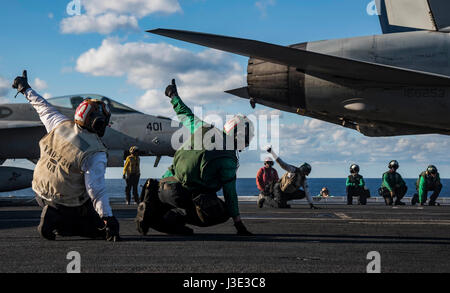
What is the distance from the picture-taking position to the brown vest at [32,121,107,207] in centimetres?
Answer: 568

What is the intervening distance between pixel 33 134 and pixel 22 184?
5.46ft

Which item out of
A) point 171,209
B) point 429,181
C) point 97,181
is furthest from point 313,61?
point 429,181

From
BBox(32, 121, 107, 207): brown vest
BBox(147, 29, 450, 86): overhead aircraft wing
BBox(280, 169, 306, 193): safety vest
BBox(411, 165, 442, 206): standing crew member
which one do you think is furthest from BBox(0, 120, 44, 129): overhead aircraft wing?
BBox(411, 165, 442, 206): standing crew member

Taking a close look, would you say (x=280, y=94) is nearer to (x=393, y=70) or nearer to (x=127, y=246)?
(x=393, y=70)

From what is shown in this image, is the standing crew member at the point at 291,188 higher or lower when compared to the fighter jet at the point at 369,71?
lower

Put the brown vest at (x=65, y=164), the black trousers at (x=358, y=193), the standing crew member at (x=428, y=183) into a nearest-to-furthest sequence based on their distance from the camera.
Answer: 1. the brown vest at (x=65, y=164)
2. the standing crew member at (x=428, y=183)
3. the black trousers at (x=358, y=193)

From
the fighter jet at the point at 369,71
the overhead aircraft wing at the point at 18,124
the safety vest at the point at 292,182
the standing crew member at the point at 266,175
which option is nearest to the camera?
the fighter jet at the point at 369,71

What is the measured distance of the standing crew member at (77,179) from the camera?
18.5 feet

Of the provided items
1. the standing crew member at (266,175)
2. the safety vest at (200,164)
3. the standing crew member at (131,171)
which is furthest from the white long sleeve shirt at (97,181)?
the standing crew member at (266,175)

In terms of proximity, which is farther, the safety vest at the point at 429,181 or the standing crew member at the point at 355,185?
the standing crew member at the point at 355,185

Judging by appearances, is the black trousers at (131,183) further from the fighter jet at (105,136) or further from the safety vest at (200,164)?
the safety vest at (200,164)

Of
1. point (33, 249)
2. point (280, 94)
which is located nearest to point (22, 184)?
point (280, 94)

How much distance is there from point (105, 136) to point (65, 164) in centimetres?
1036
